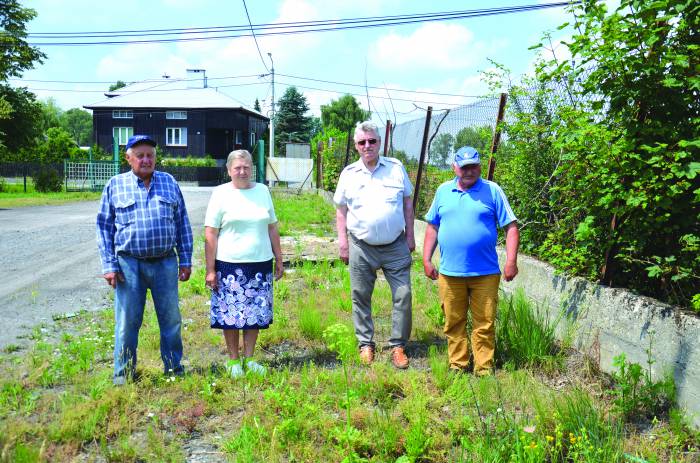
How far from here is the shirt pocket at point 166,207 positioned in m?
4.24

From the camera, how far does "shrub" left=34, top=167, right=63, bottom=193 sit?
28.5 meters

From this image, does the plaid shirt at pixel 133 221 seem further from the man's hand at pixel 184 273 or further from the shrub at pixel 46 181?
the shrub at pixel 46 181

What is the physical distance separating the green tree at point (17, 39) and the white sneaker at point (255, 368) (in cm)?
3611

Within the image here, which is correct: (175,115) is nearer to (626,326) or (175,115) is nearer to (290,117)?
(290,117)

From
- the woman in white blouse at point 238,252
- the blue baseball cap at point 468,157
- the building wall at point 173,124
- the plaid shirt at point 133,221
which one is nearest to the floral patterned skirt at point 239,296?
the woman in white blouse at point 238,252

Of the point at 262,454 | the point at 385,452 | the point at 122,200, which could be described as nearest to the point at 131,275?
the point at 122,200

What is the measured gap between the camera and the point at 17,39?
35.0 metres

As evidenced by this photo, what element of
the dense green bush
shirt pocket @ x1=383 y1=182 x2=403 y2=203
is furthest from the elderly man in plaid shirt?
the dense green bush

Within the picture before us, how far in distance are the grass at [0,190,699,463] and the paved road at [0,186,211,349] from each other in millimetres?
1354

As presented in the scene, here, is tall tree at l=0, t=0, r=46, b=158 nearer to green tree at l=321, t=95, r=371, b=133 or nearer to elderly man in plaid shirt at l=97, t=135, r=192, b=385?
elderly man in plaid shirt at l=97, t=135, r=192, b=385

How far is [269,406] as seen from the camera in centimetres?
366

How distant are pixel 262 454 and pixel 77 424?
3.84ft

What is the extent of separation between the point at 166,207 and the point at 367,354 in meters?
1.89

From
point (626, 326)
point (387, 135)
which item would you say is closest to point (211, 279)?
point (626, 326)
